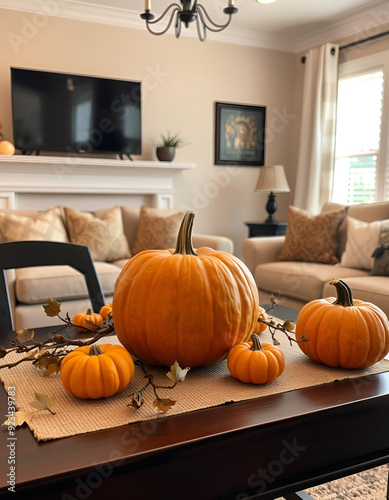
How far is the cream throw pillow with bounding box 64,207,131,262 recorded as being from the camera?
3.55 metres

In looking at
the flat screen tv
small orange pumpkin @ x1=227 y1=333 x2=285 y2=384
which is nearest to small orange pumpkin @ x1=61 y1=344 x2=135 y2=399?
small orange pumpkin @ x1=227 y1=333 x2=285 y2=384

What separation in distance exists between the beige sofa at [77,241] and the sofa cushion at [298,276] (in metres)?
0.36

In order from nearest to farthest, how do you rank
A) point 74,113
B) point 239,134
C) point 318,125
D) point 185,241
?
point 185,241, point 74,113, point 318,125, point 239,134

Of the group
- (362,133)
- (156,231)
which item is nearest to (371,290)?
(156,231)

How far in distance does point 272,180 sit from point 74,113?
2074 millimetres

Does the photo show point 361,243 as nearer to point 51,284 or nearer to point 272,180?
point 272,180

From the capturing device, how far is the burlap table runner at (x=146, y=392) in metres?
0.59

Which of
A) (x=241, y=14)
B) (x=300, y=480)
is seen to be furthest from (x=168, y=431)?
(x=241, y=14)

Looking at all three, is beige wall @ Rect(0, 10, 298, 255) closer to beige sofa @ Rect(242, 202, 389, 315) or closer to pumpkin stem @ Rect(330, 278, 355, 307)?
beige sofa @ Rect(242, 202, 389, 315)

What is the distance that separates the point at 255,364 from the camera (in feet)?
2.27

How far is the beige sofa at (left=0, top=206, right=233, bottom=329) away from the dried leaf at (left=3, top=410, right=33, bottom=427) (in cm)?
224

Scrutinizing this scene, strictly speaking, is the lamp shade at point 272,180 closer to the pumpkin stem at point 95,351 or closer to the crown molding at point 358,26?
the crown molding at point 358,26

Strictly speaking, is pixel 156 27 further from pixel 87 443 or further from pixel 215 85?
pixel 87 443

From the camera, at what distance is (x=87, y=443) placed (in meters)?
0.54
